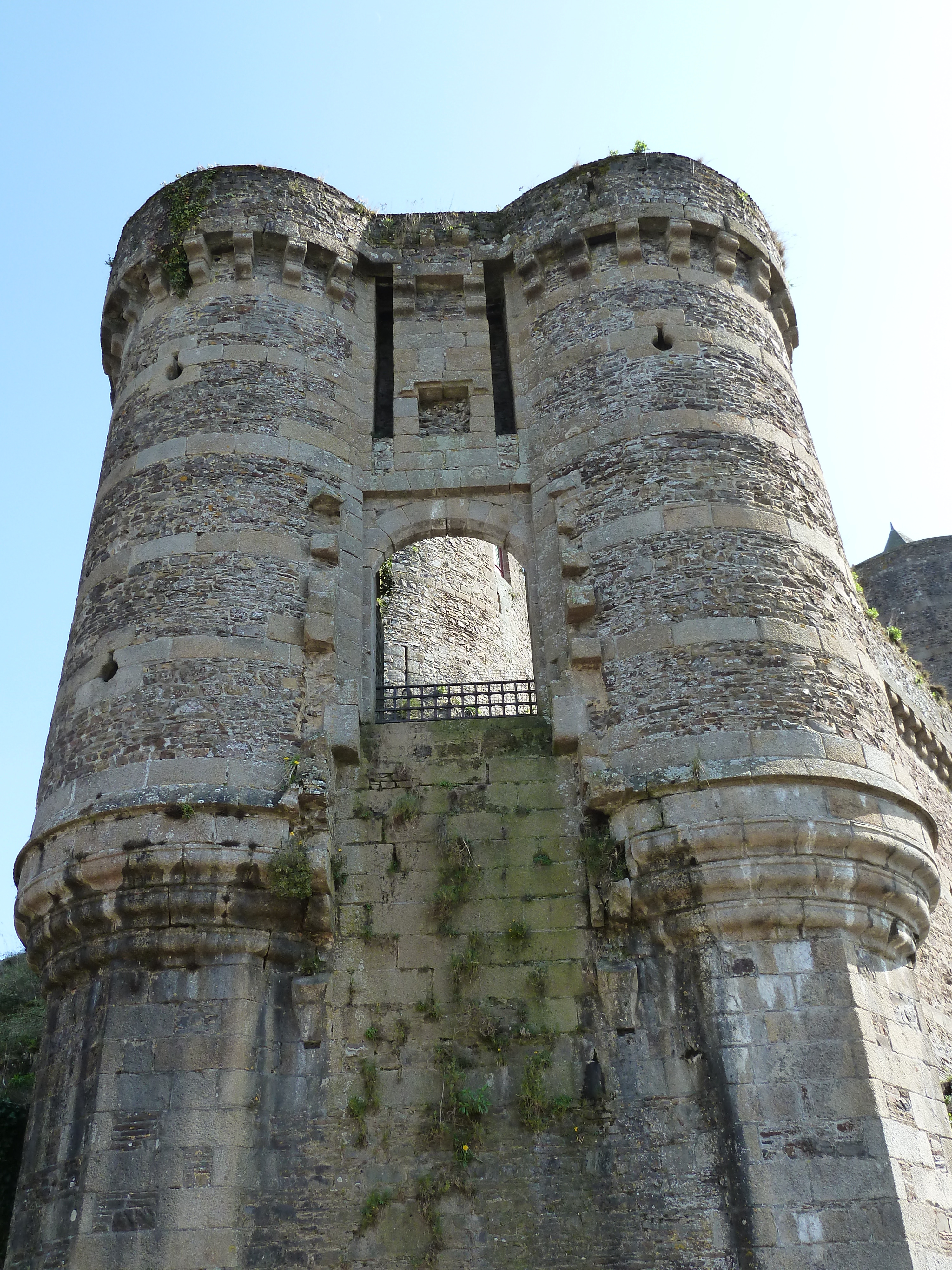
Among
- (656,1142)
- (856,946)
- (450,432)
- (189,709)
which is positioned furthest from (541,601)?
(656,1142)

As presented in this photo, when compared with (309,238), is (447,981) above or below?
below

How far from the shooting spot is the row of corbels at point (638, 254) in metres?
11.9

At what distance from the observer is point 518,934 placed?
8875 millimetres

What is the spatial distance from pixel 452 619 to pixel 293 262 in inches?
253

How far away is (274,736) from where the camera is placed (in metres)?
9.31

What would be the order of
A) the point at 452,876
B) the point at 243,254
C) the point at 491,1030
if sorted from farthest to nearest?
the point at 243,254
the point at 452,876
the point at 491,1030

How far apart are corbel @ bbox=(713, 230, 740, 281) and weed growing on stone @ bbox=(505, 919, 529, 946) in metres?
7.10

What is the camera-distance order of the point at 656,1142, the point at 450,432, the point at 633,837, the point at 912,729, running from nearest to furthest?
the point at 656,1142, the point at 633,837, the point at 450,432, the point at 912,729

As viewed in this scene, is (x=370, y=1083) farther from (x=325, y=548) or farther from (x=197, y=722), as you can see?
(x=325, y=548)

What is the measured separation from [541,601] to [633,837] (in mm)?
2653

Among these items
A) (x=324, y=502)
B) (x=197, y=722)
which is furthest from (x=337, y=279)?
(x=197, y=722)

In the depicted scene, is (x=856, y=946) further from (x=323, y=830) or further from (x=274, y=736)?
(x=274, y=736)

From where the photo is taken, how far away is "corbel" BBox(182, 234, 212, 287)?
11.9 meters

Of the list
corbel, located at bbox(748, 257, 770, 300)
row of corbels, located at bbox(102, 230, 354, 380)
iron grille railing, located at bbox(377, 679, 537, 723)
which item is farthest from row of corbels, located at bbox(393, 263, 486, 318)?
iron grille railing, located at bbox(377, 679, 537, 723)
